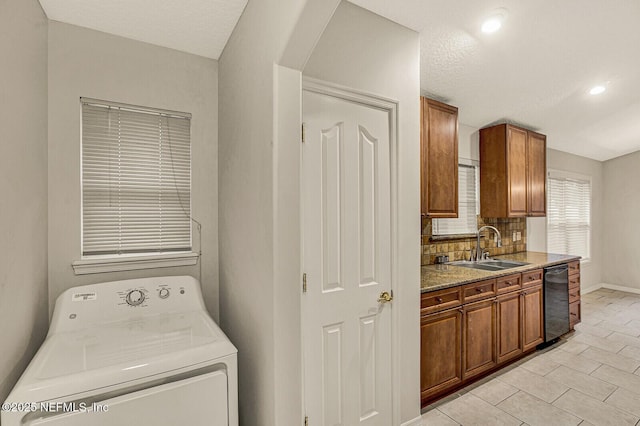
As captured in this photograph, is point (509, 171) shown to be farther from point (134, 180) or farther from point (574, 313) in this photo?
point (134, 180)

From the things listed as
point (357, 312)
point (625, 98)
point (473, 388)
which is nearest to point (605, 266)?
point (625, 98)

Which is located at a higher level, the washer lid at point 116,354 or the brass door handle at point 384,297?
the brass door handle at point 384,297

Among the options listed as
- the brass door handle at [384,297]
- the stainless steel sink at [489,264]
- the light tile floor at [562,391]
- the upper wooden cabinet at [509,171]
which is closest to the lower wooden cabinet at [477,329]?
the light tile floor at [562,391]

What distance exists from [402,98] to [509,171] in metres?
2.24

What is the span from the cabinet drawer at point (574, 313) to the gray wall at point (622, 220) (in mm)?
3028

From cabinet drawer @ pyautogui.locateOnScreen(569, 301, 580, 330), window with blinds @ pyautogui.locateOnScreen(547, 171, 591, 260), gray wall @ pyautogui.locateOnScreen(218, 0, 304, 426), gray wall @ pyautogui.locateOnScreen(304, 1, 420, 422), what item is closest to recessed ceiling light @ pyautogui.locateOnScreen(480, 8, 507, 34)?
gray wall @ pyautogui.locateOnScreen(304, 1, 420, 422)

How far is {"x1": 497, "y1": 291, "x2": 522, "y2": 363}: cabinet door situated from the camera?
2.81 metres

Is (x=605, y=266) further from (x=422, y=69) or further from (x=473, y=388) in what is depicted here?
(x=422, y=69)

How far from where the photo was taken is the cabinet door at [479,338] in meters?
2.51

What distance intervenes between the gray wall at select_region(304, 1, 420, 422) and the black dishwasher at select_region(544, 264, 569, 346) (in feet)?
7.00

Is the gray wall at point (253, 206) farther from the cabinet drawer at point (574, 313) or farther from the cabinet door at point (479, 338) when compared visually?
the cabinet drawer at point (574, 313)

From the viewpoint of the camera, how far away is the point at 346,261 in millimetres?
1761

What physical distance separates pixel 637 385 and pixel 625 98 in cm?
306

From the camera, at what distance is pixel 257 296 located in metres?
1.57
